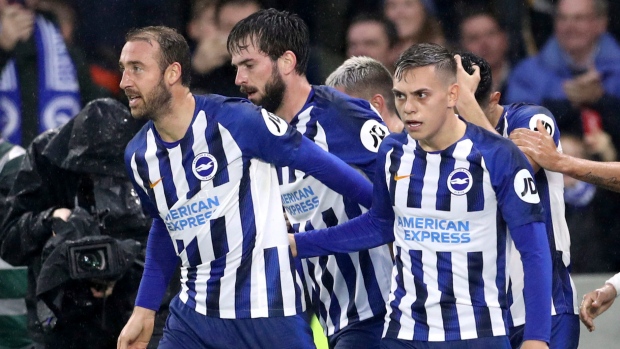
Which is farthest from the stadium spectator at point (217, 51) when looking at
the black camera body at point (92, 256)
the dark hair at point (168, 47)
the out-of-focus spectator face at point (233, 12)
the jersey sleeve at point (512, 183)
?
the jersey sleeve at point (512, 183)

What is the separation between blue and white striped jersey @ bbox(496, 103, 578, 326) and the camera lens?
198 centimetres

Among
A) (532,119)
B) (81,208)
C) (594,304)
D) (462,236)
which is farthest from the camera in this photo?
→ (81,208)

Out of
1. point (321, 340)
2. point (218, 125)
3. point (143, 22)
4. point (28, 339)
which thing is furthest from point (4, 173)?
point (218, 125)

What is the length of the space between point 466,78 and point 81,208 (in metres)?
2.32

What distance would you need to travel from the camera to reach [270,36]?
4.84 m

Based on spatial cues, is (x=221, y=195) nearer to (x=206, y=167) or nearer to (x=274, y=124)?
(x=206, y=167)

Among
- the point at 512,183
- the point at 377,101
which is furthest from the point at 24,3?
the point at 512,183

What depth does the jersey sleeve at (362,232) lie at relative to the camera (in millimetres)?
4234

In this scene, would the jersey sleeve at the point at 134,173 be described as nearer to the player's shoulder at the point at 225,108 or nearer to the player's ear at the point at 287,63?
the player's shoulder at the point at 225,108

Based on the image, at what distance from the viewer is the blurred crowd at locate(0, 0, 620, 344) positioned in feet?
25.1

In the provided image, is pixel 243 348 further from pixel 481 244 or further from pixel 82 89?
pixel 82 89

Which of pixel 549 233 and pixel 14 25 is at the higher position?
pixel 14 25

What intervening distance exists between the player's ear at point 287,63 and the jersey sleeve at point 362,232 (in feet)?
2.64

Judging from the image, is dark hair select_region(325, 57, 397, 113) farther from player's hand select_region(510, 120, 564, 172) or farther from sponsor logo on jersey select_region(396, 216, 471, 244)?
sponsor logo on jersey select_region(396, 216, 471, 244)
